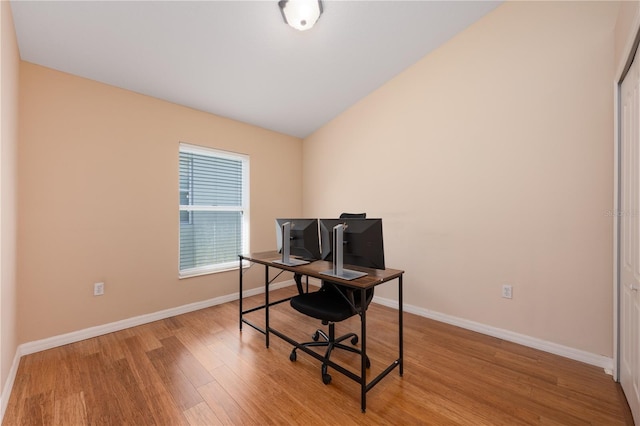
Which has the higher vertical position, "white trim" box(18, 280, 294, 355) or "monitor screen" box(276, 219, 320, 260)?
"monitor screen" box(276, 219, 320, 260)

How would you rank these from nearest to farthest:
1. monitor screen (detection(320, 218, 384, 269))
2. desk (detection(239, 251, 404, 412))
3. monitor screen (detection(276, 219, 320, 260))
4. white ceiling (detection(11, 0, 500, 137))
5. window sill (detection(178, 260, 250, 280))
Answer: desk (detection(239, 251, 404, 412))
monitor screen (detection(320, 218, 384, 269))
white ceiling (detection(11, 0, 500, 137))
monitor screen (detection(276, 219, 320, 260))
window sill (detection(178, 260, 250, 280))

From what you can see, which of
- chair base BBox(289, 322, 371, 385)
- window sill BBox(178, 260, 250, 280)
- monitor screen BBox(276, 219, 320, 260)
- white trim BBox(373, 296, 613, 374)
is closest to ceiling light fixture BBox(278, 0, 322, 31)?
monitor screen BBox(276, 219, 320, 260)

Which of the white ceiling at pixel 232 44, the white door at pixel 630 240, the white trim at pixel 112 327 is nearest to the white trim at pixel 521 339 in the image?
the white door at pixel 630 240

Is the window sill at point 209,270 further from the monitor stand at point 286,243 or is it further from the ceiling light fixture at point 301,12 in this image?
the ceiling light fixture at point 301,12

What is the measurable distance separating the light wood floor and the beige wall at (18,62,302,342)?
1.44ft

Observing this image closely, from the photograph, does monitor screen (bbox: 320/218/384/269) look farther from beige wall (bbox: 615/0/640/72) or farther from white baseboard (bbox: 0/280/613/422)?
beige wall (bbox: 615/0/640/72)

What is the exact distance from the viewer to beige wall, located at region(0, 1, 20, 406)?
67.1 inches

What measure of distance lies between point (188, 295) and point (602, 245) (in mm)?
4158

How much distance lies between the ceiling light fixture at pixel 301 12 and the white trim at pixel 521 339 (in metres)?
3.21

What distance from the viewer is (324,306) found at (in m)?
2.09

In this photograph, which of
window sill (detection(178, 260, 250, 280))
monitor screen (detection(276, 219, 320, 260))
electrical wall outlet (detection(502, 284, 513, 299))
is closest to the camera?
monitor screen (detection(276, 219, 320, 260))

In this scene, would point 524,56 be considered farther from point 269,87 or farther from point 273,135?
point 273,135

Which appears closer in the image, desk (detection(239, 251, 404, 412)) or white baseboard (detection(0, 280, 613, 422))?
desk (detection(239, 251, 404, 412))

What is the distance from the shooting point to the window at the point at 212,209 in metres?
3.40
